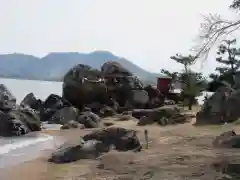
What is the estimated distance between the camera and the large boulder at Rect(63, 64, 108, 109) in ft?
117

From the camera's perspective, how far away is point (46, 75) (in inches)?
6703

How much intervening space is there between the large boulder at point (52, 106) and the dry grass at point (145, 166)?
1756 cm

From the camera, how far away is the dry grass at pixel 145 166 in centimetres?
934

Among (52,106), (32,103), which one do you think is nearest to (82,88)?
(52,106)

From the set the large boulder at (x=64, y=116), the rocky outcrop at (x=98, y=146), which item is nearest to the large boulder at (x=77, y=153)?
the rocky outcrop at (x=98, y=146)

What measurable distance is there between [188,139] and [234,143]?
3059 millimetres

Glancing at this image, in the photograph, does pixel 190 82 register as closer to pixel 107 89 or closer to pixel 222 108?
pixel 107 89

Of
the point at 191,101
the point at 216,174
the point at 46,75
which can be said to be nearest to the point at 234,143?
the point at 216,174

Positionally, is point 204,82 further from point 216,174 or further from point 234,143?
point 216,174

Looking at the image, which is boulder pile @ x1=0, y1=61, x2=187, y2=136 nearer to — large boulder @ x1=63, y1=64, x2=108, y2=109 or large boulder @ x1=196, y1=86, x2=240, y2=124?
large boulder @ x1=63, y1=64, x2=108, y2=109

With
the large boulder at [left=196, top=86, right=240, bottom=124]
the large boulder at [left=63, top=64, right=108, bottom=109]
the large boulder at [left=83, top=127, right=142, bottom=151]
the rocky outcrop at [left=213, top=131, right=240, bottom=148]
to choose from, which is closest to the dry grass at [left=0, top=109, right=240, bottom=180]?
the rocky outcrop at [left=213, top=131, right=240, bottom=148]

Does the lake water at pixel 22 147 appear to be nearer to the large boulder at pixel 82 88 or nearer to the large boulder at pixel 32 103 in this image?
the large boulder at pixel 82 88

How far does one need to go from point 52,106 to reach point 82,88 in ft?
12.2

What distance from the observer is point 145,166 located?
34.0 ft
